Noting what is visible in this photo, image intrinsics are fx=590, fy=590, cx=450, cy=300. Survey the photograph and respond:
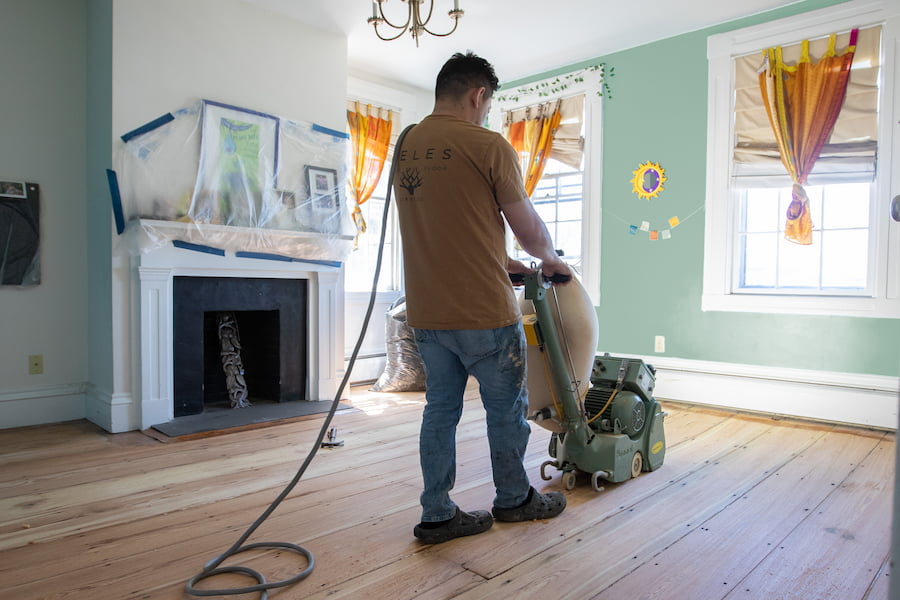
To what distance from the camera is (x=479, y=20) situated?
157 inches

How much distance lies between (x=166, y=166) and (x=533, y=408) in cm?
246

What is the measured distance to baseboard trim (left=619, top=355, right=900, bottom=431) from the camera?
133 inches

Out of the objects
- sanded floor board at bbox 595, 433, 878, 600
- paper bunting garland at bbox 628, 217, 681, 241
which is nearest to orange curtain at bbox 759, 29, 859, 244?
paper bunting garland at bbox 628, 217, 681, 241

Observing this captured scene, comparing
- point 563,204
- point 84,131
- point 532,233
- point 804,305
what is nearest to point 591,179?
point 563,204

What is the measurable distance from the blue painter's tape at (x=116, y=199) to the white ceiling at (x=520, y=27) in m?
1.41

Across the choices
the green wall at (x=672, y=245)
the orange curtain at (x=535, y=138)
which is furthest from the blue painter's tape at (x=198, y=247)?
the green wall at (x=672, y=245)

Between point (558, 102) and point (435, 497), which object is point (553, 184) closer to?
point (558, 102)

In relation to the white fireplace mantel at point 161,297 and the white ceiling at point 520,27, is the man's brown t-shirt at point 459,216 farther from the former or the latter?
the white ceiling at point 520,27

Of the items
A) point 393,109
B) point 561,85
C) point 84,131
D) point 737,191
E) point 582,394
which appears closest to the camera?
point 582,394

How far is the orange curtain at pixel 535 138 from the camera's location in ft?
16.0

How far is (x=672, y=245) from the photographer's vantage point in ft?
13.8

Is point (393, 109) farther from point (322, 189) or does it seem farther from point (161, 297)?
point (161, 297)

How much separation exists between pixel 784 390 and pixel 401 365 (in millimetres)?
2588

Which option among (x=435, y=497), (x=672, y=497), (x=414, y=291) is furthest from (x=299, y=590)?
(x=672, y=497)
